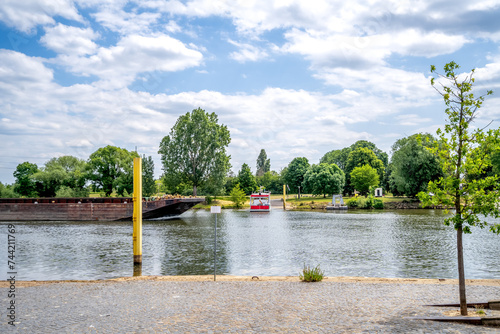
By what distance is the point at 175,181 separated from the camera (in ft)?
270

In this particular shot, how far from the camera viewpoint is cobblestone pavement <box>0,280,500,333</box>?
738 cm

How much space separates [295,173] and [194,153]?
1634 inches

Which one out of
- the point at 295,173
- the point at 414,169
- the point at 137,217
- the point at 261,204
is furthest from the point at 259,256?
the point at 295,173

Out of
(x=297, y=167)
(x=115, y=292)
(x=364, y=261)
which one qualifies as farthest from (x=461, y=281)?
(x=297, y=167)

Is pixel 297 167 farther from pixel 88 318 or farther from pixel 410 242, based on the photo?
pixel 88 318

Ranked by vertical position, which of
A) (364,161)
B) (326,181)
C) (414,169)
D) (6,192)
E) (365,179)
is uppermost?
(364,161)

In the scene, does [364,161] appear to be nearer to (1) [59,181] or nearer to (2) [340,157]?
(2) [340,157]

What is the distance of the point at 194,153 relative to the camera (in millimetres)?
82750

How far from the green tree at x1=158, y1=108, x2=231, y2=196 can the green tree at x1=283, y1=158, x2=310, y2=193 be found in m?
36.7

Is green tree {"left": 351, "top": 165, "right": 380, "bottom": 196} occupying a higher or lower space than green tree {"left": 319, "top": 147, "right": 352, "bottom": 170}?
lower

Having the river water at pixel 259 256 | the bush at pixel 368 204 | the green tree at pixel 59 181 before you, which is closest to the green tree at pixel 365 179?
the bush at pixel 368 204

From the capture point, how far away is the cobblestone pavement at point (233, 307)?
24.2 feet

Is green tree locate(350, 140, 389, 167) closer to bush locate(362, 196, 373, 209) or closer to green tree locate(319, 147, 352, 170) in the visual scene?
green tree locate(319, 147, 352, 170)

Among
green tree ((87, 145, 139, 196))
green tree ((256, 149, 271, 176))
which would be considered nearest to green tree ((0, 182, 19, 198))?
green tree ((87, 145, 139, 196))
